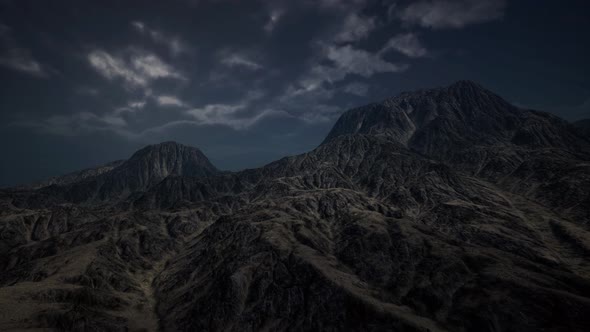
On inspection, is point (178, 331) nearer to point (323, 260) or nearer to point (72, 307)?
point (72, 307)

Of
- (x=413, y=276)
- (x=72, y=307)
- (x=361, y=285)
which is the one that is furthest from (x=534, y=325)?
(x=72, y=307)

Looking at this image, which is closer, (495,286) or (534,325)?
(534,325)

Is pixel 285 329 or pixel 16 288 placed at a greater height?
pixel 16 288

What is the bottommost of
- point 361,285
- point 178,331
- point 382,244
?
point 178,331

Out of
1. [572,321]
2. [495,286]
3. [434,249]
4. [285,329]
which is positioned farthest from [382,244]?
[572,321]

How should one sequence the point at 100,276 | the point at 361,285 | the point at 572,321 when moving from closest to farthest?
the point at 572,321
the point at 361,285
the point at 100,276

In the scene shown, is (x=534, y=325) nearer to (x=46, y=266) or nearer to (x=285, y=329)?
(x=285, y=329)

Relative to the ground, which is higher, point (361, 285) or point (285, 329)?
point (361, 285)

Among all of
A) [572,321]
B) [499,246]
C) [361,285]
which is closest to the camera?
[572,321]

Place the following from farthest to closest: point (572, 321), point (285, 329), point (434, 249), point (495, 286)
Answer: point (434, 249) → point (285, 329) → point (495, 286) → point (572, 321)
